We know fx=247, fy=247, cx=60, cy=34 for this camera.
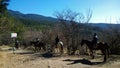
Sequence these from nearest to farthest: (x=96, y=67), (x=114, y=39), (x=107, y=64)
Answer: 1. (x=96, y=67)
2. (x=107, y=64)
3. (x=114, y=39)

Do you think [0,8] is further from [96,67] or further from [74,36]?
[96,67]

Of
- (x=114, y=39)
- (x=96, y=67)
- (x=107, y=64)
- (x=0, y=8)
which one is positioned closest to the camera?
(x=96, y=67)

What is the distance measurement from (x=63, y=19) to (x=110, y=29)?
6281 millimetres

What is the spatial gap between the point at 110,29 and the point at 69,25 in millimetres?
5571

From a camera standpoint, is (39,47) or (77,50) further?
(39,47)

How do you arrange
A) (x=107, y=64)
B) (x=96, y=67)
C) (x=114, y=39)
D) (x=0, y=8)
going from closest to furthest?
1. (x=96, y=67)
2. (x=107, y=64)
3. (x=114, y=39)
4. (x=0, y=8)

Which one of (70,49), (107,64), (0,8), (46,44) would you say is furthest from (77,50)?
(0,8)

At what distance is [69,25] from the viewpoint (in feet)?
101

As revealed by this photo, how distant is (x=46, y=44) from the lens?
124 feet

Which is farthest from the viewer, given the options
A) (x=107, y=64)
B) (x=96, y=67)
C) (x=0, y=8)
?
(x=0, y=8)

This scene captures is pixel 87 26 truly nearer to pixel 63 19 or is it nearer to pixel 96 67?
pixel 63 19

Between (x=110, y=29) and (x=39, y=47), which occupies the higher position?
(x=110, y=29)

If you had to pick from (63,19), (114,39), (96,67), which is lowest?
(96,67)

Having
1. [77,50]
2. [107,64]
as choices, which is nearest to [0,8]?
[77,50]
